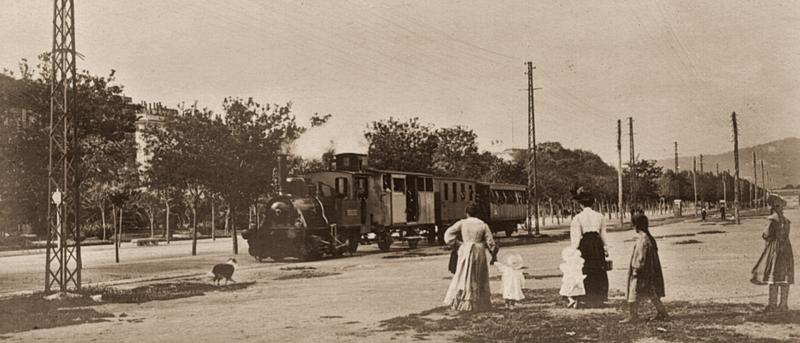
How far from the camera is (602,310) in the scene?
10664 millimetres

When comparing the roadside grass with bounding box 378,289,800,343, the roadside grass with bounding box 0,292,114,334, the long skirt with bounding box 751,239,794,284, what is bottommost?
the roadside grass with bounding box 0,292,114,334

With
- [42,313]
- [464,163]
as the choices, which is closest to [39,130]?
[42,313]

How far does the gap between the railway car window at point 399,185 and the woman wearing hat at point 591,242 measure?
22.2 metres

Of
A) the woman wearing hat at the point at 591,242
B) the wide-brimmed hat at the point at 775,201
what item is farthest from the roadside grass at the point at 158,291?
the wide-brimmed hat at the point at 775,201

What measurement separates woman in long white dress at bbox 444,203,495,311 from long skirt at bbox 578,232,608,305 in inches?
53.4

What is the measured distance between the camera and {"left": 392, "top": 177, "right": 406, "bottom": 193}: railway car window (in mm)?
32625

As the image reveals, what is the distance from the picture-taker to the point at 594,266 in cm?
1034

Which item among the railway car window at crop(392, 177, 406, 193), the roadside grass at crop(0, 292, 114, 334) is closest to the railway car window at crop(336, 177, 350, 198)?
the railway car window at crop(392, 177, 406, 193)

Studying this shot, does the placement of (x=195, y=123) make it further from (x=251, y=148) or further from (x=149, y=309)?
(x=149, y=309)

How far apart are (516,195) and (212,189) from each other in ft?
73.1

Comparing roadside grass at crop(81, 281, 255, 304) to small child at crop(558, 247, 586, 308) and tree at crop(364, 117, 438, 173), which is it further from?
tree at crop(364, 117, 438, 173)

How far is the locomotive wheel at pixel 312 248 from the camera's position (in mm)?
26844

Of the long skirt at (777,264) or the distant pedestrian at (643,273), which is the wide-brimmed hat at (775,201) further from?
the distant pedestrian at (643,273)

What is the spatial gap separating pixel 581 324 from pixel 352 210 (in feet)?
67.4
